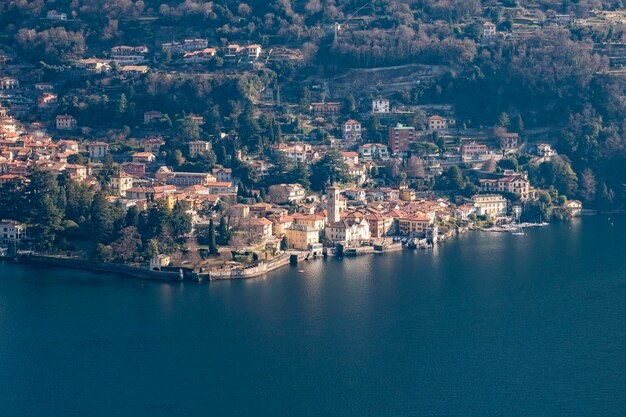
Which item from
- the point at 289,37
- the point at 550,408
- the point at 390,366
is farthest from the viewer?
the point at 289,37

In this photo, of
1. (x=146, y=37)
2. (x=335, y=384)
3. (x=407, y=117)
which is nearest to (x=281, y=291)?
(x=335, y=384)

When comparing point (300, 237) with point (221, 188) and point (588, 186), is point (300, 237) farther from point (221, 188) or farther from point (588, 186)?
point (588, 186)

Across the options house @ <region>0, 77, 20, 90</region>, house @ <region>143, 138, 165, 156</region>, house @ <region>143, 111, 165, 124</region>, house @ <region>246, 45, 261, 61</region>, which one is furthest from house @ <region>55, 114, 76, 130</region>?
house @ <region>246, 45, 261, 61</region>

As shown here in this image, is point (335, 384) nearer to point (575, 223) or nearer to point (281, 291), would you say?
point (281, 291)

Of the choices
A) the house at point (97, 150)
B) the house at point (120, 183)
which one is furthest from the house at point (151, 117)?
the house at point (120, 183)

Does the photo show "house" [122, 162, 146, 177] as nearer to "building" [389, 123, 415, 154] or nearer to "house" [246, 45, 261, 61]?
"building" [389, 123, 415, 154]

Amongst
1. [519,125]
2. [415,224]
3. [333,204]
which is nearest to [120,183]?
[333,204]

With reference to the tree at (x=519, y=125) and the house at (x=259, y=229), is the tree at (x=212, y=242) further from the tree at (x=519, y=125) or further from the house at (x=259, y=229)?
the tree at (x=519, y=125)
